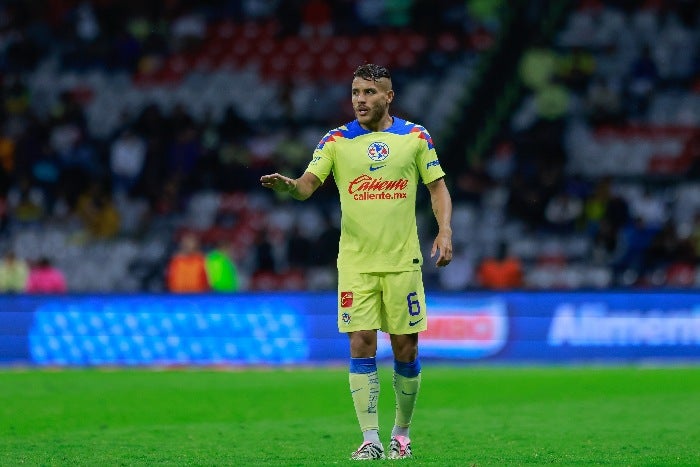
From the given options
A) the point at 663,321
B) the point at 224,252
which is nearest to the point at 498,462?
the point at 663,321

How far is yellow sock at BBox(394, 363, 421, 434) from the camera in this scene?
8.36 meters

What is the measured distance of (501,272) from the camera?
65.4 ft

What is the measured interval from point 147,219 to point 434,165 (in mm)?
14947

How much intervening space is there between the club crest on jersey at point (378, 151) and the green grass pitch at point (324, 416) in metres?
1.76

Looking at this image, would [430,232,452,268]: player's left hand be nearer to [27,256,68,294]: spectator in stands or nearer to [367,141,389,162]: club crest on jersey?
[367,141,389,162]: club crest on jersey

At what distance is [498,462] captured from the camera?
25.8 ft

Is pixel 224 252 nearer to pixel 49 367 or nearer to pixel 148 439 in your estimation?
pixel 49 367

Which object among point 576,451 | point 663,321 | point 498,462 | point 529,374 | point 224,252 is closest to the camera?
point 498,462

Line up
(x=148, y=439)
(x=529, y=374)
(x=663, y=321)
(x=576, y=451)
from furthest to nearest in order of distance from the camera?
(x=663, y=321) → (x=529, y=374) → (x=148, y=439) → (x=576, y=451)

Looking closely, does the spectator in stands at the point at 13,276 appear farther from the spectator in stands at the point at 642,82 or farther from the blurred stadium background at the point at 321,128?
the spectator in stands at the point at 642,82

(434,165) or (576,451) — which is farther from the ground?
(434,165)

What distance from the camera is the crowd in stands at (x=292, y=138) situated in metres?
21.2

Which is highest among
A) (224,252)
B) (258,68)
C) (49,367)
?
(258,68)

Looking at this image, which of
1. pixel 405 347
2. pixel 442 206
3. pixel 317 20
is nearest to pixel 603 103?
pixel 317 20
